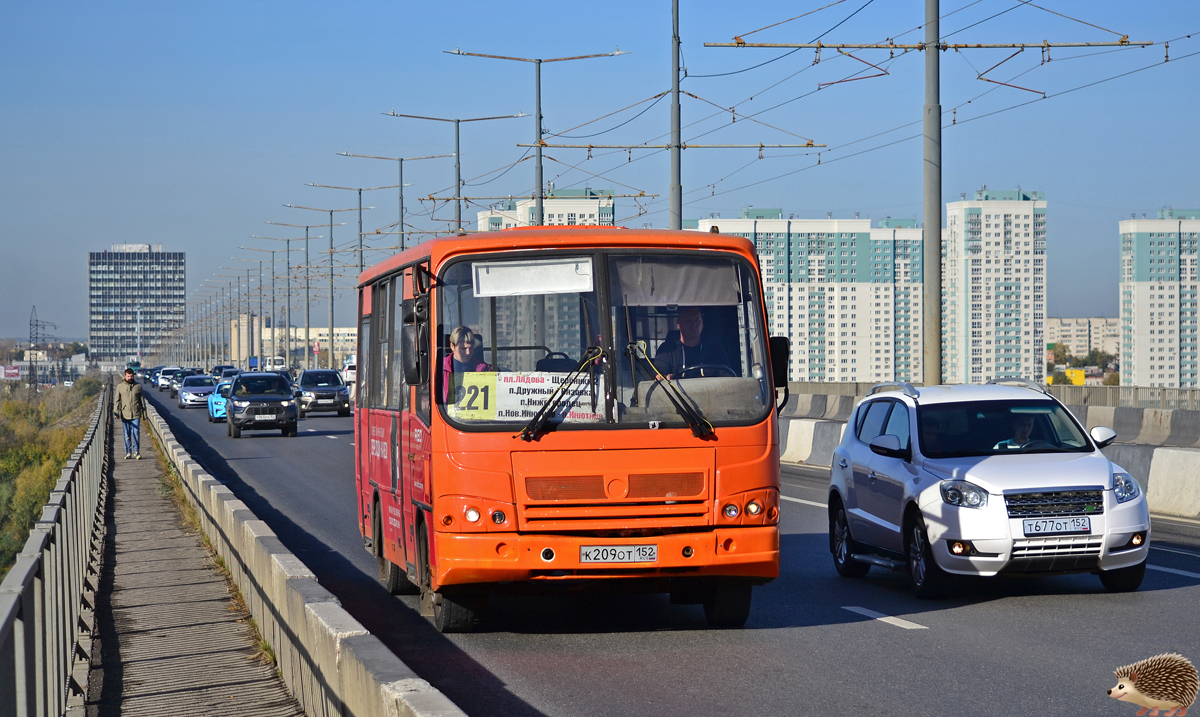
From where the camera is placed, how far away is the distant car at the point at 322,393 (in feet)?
161

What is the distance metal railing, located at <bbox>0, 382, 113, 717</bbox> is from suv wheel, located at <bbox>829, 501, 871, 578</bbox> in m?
5.99

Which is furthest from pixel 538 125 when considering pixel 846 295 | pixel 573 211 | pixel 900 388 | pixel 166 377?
pixel 166 377

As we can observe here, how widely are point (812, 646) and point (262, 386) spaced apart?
103ft

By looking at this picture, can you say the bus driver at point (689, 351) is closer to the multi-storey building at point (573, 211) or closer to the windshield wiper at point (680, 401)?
the windshield wiper at point (680, 401)

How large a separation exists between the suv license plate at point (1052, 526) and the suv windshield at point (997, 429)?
93 cm

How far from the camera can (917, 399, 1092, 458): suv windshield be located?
10.6 meters

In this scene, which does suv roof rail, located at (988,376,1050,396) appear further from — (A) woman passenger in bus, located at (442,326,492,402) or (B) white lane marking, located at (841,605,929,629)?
(A) woman passenger in bus, located at (442,326,492,402)

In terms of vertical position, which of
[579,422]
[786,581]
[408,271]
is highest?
[408,271]

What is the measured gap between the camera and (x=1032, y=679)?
23.8ft

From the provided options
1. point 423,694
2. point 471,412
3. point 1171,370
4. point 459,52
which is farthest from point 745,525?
point 1171,370

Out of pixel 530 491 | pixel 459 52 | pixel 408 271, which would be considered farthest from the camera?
pixel 459 52

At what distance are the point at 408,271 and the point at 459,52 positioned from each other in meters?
26.6

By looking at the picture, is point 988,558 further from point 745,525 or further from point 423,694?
point 423,694

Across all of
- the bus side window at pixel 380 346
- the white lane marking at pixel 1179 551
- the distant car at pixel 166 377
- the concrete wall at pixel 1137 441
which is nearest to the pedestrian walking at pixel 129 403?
the concrete wall at pixel 1137 441
